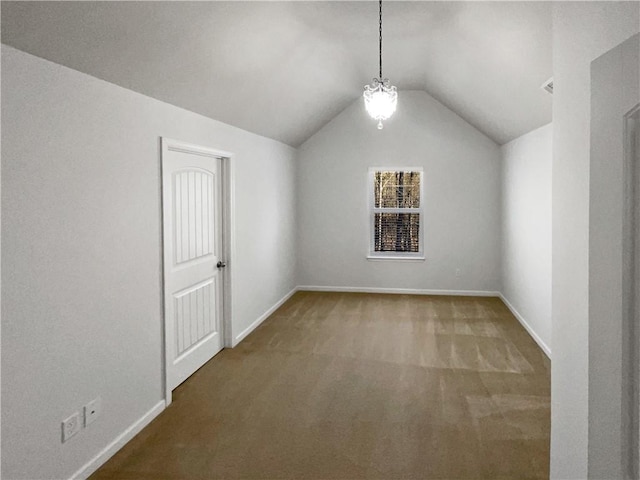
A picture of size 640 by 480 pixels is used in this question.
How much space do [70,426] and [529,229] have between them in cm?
491

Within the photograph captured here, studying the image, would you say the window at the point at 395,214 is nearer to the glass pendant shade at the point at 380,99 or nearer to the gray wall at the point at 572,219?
the glass pendant shade at the point at 380,99

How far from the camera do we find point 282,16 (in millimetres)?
3543

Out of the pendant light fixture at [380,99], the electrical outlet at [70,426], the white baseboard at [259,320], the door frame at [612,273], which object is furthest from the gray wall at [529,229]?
the electrical outlet at [70,426]

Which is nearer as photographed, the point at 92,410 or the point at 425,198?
the point at 92,410

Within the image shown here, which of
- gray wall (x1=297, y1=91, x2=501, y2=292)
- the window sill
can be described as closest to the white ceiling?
gray wall (x1=297, y1=91, x2=501, y2=292)

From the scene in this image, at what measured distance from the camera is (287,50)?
163 inches

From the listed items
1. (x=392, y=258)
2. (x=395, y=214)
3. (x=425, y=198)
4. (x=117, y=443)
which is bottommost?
(x=117, y=443)

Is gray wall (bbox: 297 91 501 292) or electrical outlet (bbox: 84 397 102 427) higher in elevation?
gray wall (bbox: 297 91 501 292)

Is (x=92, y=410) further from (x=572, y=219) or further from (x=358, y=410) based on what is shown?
(x=572, y=219)

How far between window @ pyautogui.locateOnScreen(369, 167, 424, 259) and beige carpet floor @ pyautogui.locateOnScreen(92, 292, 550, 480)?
7.52 feet

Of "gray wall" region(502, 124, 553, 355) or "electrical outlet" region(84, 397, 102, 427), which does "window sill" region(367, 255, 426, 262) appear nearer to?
"gray wall" region(502, 124, 553, 355)

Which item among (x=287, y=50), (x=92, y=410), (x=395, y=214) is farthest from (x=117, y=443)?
(x=395, y=214)

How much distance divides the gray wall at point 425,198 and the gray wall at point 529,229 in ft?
1.26

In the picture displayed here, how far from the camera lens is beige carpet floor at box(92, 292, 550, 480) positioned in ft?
9.36
